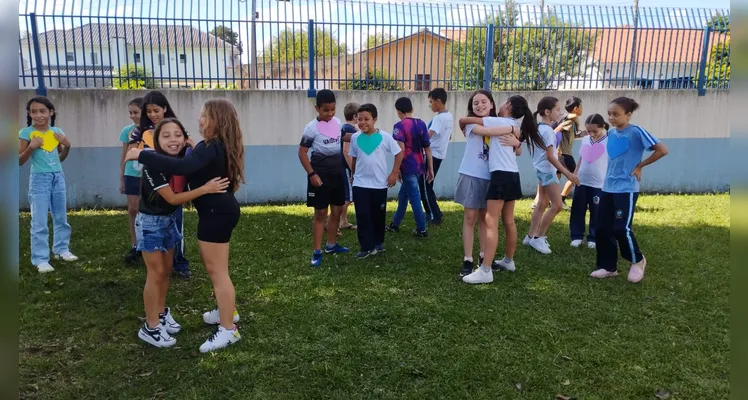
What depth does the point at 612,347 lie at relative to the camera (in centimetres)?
367

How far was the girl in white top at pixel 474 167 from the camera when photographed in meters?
4.80

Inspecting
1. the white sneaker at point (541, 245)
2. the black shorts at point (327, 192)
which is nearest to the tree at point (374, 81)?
the black shorts at point (327, 192)

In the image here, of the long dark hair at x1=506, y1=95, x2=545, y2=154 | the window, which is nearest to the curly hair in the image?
the long dark hair at x1=506, y1=95, x2=545, y2=154

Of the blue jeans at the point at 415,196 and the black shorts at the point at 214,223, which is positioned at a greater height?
the black shorts at the point at 214,223

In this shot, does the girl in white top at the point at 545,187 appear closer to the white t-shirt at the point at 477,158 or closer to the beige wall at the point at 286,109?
the white t-shirt at the point at 477,158

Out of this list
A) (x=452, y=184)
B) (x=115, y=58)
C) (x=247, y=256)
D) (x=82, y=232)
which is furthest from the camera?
(x=452, y=184)

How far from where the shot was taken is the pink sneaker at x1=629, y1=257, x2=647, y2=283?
4.92 meters

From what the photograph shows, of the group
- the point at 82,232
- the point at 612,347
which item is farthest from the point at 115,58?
the point at 612,347

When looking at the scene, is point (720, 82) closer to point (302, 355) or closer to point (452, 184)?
point (452, 184)

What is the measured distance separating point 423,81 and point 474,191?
495cm

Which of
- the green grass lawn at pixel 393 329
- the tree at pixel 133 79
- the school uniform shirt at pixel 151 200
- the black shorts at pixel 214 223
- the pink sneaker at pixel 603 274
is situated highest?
the tree at pixel 133 79

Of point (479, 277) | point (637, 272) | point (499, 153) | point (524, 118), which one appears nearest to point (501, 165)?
point (499, 153)

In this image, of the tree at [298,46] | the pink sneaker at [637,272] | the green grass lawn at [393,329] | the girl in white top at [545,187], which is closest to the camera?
the green grass lawn at [393,329]

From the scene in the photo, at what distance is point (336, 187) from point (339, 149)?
39cm
